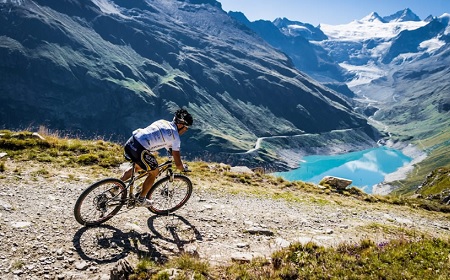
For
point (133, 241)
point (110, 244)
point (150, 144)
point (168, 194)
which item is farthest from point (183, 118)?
point (110, 244)

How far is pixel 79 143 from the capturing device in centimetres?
2094

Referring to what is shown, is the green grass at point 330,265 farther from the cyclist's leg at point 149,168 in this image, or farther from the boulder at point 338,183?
the boulder at point 338,183

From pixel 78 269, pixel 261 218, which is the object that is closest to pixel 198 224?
pixel 261 218

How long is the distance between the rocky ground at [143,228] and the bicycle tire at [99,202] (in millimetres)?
300

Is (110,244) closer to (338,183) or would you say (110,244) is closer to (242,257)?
(242,257)

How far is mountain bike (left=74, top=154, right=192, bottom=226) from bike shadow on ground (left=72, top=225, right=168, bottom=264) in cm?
45

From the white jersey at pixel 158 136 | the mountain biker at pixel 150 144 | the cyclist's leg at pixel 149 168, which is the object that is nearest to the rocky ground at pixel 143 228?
the cyclist's leg at pixel 149 168

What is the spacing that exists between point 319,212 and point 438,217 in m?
9.49

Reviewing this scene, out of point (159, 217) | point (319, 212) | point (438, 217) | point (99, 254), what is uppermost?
point (438, 217)

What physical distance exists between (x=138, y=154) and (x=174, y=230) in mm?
2853

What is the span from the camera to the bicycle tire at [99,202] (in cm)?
1041

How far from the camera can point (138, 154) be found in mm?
11125

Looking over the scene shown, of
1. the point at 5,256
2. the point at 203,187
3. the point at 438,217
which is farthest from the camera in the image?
the point at 438,217

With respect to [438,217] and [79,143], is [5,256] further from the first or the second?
[438,217]
